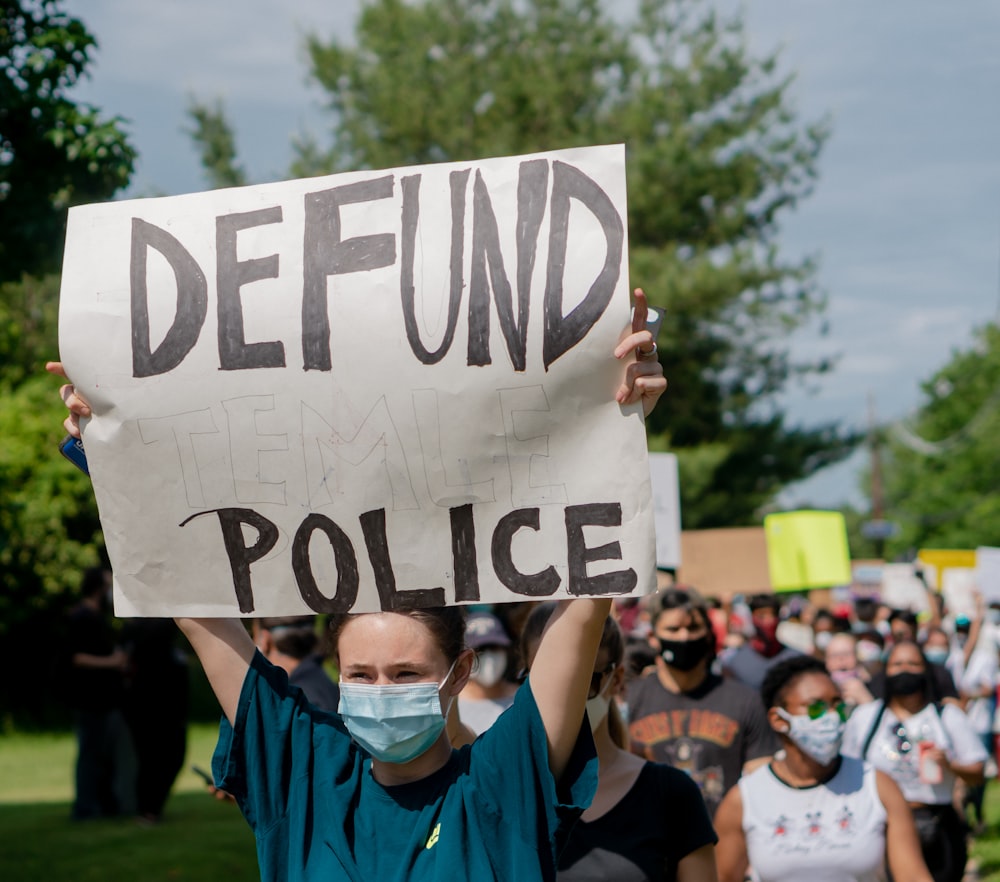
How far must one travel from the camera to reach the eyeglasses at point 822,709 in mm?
4970

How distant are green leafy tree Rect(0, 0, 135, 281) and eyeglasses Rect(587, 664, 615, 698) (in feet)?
16.4

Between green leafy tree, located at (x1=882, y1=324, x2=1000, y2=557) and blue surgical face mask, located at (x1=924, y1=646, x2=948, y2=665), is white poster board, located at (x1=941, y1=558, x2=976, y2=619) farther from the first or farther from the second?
green leafy tree, located at (x1=882, y1=324, x2=1000, y2=557)

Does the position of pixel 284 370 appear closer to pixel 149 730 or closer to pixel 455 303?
pixel 455 303

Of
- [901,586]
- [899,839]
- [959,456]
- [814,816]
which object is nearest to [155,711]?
[814,816]

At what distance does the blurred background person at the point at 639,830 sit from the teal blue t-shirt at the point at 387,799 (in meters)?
0.99

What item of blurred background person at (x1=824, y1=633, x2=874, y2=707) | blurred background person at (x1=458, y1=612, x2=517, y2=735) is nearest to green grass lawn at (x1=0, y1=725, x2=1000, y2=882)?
blurred background person at (x1=824, y1=633, x2=874, y2=707)

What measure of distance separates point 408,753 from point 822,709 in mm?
2762

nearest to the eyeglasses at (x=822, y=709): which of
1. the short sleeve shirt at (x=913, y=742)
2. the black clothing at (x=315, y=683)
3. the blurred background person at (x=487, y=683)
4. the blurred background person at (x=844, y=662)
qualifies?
the blurred background person at (x=487, y=683)

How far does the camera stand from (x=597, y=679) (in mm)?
3908

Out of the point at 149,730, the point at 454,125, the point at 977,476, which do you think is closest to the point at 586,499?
the point at 149,730

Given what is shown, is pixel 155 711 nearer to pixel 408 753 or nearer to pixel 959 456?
pixel 408 753

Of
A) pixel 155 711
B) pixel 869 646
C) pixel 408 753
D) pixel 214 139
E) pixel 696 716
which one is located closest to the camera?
pixel 408 753

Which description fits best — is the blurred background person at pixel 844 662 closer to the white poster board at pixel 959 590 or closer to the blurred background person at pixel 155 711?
the blurred background person at pixel 155 711

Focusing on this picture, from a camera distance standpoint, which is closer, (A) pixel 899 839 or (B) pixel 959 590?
(A) pixel 899 839
